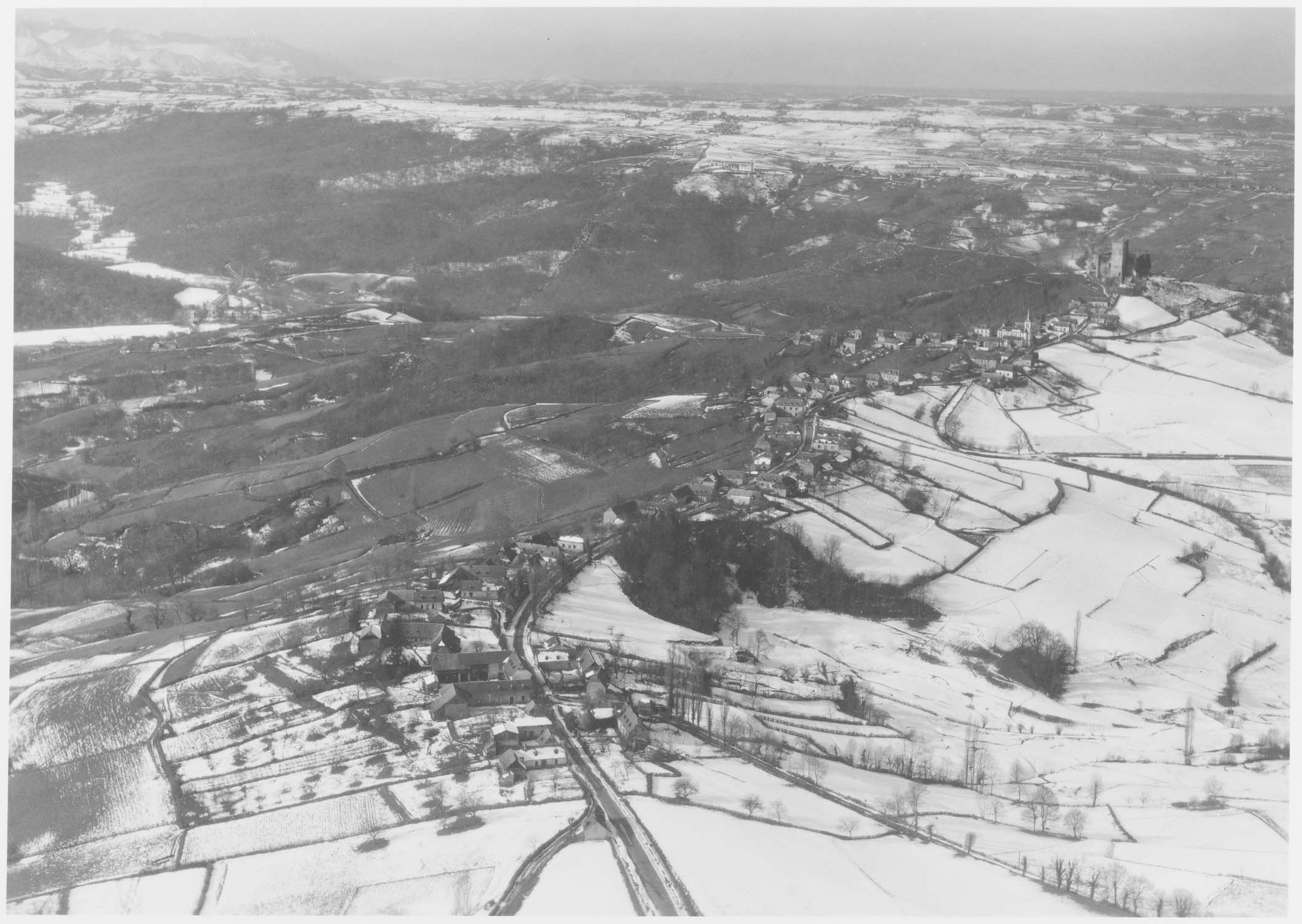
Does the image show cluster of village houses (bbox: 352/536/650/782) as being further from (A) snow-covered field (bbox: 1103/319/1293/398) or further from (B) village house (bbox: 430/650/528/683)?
(A) snow-covered field (bbox: 1103/319/1293/398)

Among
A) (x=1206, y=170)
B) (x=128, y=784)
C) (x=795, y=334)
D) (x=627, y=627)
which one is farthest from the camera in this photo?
(x=1206, y=170)

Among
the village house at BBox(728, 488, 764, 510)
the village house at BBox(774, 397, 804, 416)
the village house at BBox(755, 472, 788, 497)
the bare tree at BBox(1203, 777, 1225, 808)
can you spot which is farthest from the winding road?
the village house at BBox(774, 397, 804, 416)

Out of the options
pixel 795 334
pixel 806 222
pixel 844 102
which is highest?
pixel 844 102

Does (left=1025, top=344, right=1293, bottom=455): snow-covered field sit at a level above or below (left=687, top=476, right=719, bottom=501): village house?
above

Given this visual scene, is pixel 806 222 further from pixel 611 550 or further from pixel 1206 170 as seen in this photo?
pixel 611 550

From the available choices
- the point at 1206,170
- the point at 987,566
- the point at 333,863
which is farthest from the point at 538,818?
the point at 1206,170

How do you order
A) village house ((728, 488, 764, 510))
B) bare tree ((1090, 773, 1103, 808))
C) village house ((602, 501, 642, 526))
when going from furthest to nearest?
village house ((728, 488, 764, 510))
village house ((602, 501, 642, 526))
bare tree ((1090, 773, 1103, 808))

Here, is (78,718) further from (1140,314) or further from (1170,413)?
(1140,314)
